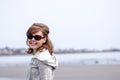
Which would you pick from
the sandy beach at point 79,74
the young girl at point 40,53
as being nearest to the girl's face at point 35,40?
the young girl at point 40,53

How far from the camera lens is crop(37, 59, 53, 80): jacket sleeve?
2.26 metres

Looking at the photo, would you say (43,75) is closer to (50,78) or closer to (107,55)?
(50,78)

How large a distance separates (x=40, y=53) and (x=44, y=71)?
12cm

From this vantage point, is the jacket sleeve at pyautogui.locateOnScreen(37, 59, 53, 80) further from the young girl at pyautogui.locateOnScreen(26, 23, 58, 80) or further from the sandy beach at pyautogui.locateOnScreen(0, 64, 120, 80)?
the sandy beach at pyautogui.locateOnScreen(0, 64, 120, 80)

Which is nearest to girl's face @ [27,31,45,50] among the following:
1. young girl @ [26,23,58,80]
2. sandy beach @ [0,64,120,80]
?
young girl @ [26,23,58,80]

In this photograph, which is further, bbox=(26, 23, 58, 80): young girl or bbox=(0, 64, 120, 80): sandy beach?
bbox=(0, 64, 120, 80): sandy beach

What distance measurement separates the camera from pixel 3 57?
22.4 meters

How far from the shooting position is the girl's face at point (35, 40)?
2352 mm

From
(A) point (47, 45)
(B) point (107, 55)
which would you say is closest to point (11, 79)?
(A) point (47, 45)

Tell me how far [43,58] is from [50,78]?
114 mm

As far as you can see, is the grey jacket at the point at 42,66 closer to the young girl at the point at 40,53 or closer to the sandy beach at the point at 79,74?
the young girl at the point at 40,53

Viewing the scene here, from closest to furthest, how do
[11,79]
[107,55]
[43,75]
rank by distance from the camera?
[43,75]
[11,79]
[107,55]

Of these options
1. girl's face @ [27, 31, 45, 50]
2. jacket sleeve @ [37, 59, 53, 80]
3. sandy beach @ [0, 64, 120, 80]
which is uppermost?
girl's face @ [27, 31, 45, 50]

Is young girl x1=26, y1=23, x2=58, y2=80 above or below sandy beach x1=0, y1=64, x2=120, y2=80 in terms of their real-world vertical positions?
above
